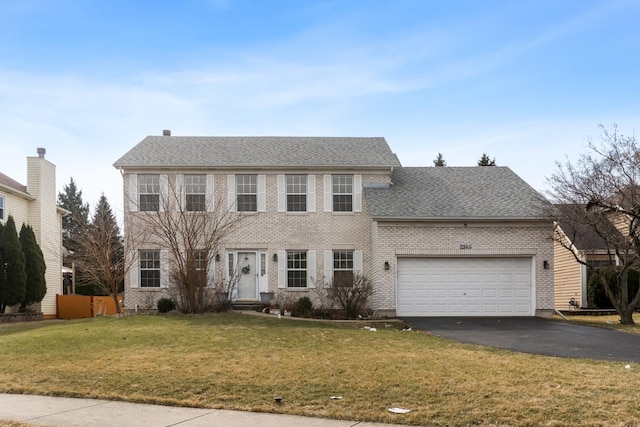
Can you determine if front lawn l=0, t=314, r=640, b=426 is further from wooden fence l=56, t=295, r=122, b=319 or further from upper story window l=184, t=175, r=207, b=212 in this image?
wooden fence l=56, t=295, r=122, b=319

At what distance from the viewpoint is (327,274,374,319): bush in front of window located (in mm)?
18922

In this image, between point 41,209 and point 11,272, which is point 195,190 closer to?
point 11,272

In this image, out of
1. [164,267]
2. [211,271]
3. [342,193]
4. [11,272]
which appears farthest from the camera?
[11,272]

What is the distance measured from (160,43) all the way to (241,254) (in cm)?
Result: 1061

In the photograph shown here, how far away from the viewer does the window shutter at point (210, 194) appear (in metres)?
22.4

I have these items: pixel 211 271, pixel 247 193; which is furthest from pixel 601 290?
pixel 211 271

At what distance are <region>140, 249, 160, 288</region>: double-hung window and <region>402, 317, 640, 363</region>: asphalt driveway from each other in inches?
372

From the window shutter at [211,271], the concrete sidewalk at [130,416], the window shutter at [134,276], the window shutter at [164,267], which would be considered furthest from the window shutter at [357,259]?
the concrete sidewalk at [130,416]

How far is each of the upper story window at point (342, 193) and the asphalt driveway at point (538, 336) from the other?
5.28 m

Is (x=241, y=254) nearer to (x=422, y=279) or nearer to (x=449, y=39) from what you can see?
(x=422, y=279)

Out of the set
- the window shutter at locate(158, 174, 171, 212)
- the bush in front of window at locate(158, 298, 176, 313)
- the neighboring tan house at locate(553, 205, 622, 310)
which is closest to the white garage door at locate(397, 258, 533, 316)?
the neighboring tan house at locate(553, 205, 622, 310)

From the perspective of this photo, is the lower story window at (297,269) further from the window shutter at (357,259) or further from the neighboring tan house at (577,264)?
the neighboring tan house at (577,264)

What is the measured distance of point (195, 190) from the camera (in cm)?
2281

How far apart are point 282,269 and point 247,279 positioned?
136 centimetres
